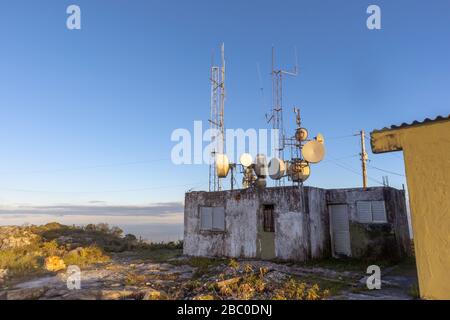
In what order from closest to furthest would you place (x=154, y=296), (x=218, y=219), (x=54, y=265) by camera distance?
(x=154, y=296) → (x=54, y=265) → (x=218, y=219)

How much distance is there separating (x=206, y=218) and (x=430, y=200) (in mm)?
10414

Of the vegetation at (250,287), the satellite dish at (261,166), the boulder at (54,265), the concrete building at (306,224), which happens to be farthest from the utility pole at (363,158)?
the boulder at (54,265)

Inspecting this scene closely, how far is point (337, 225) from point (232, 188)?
5.07 m

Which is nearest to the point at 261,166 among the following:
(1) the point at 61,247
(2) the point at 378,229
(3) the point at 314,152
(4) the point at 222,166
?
(4) the point at 222,166

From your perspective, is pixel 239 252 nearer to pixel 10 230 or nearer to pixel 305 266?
pixel 305 266

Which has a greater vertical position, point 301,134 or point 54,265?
point 301,134

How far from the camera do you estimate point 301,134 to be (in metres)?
16.2

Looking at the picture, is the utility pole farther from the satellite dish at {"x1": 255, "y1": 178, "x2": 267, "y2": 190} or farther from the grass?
the grass

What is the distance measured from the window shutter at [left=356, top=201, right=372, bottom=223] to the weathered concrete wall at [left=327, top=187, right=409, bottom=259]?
12 centimetres

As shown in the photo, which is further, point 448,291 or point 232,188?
point 232,188

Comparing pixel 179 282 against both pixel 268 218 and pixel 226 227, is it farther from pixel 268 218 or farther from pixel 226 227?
pixel 268 218

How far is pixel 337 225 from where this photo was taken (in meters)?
14.2

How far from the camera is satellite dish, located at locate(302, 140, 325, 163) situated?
14.6 m
